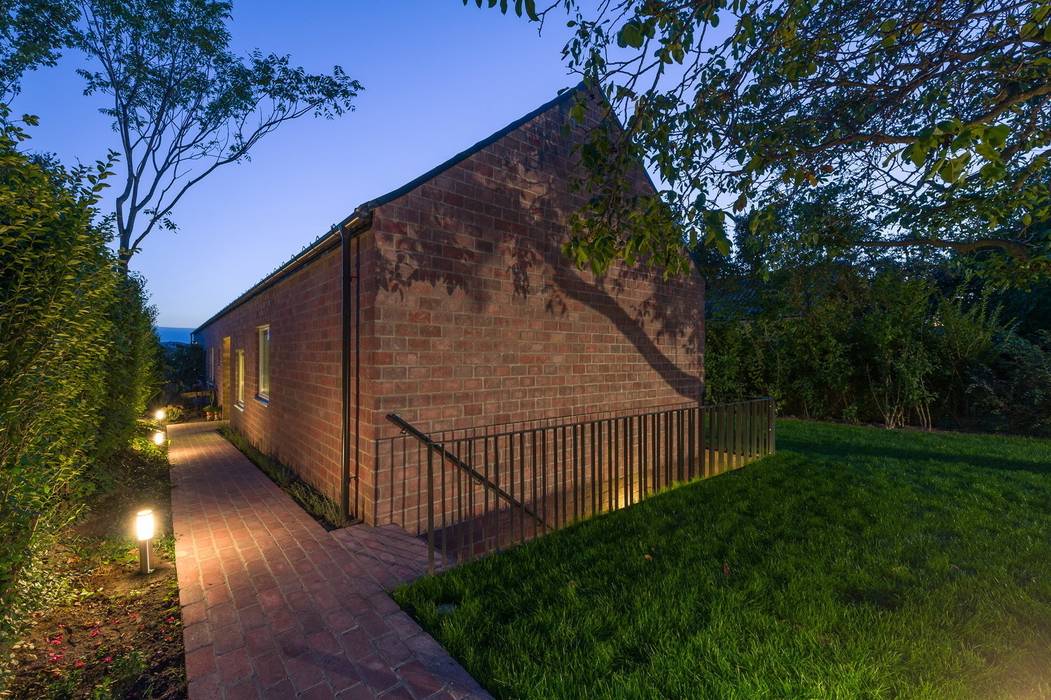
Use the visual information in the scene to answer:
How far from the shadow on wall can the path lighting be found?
282 cm

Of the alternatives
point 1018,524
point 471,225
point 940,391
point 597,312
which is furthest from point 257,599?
point 940,391

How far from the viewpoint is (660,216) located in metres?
4.33

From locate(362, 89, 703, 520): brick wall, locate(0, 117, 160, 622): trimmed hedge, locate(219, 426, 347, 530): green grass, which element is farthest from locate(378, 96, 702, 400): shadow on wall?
locate(219, 426, 347, 530): green grass

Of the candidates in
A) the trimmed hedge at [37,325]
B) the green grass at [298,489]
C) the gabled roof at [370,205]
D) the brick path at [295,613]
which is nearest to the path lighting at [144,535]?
the brick path at [295,613]

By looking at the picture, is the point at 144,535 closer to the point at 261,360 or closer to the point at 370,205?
the point at 370,205

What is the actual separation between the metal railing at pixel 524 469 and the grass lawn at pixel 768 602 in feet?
1.43

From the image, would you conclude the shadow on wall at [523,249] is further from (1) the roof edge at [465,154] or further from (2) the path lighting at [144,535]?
(2) the path lighting at [144,535]

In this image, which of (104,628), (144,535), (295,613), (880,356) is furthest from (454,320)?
(880,356)

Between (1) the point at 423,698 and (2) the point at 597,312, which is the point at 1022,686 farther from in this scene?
(2) the point at 597,312

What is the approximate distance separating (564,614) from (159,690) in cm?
230

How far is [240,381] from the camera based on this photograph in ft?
34.0

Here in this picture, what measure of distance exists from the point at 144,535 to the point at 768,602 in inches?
195

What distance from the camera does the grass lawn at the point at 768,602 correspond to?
2.20 m

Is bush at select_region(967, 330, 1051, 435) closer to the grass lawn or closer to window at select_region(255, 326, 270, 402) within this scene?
the grass lawn
